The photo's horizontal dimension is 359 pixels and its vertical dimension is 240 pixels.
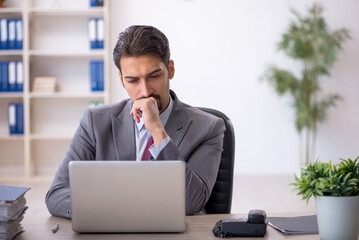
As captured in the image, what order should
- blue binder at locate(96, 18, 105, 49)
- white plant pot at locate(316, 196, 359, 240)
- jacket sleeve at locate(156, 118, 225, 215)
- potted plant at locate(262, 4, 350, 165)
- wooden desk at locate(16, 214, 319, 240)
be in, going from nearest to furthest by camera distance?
white plant pot at locate(316, 196, 359, 240), wooden desk at locate(16, 214, 319, 240), jacket sleeve at locate(156, 118, 225, 215), blue binder at locate(96, 18, 105, 49), potted plant at locate(262, 4, 350, 165)

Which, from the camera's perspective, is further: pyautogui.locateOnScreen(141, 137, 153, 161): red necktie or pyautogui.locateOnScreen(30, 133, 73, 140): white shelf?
pyautogui.locateOnScreen(30, 133, 73, 140): white shelf

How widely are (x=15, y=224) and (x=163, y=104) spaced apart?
82 cm

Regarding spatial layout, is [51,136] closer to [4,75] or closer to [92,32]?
[4,75]

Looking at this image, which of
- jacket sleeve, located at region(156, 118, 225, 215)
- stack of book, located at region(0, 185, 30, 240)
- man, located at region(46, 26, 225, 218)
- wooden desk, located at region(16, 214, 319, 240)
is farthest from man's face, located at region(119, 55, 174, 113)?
stack of book, located at region(0, 185, 30, 240)

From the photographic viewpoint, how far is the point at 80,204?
1.35m

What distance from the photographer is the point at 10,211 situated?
4.37ft

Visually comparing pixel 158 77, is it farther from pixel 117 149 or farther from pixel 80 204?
pixel 80 204

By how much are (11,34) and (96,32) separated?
0.94 meters

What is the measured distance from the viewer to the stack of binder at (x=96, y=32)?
18.7 feet

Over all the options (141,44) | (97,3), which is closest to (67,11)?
(97,3)

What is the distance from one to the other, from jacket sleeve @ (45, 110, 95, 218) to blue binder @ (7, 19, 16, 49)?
4.09 meters

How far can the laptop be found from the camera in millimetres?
1315

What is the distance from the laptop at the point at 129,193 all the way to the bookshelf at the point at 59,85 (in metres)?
4.55

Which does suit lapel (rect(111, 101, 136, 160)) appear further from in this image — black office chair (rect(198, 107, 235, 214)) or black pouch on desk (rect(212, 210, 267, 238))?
black pouch on desk (rect(212, 210, 267, 238))
